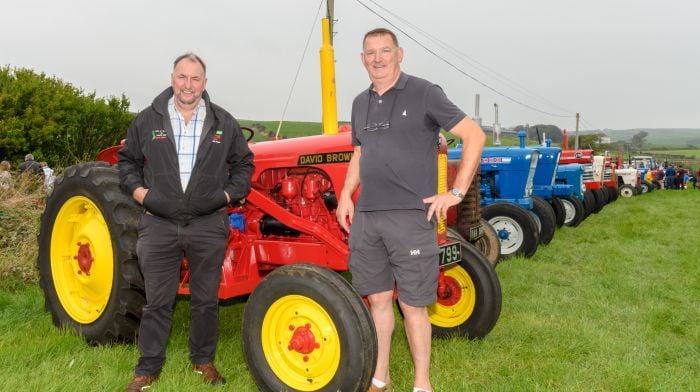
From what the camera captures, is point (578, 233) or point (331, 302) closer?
point (331, 302)

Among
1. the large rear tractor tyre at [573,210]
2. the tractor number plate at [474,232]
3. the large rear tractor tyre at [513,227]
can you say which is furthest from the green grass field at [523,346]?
the large rear tractor tyre at [573,210]

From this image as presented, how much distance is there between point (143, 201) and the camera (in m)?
2.75

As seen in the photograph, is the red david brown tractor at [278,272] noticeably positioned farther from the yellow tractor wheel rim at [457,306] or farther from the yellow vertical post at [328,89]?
the yellow vertical post at [328,89]

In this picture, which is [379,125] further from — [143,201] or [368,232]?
[143,201]

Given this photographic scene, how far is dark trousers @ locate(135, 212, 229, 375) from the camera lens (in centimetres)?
279

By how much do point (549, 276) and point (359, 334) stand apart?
12.8ft

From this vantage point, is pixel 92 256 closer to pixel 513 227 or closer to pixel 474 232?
pixel 474 232

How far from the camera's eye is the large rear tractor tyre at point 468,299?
371 centimetres

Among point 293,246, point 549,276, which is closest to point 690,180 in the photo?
point 549,276

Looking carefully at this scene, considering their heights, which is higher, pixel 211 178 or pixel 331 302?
pixel 211 178

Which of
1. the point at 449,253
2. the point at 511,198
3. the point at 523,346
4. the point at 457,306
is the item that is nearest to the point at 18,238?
the point at 457,306

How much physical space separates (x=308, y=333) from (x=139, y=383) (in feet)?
2.89

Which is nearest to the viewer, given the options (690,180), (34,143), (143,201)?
(143,201)

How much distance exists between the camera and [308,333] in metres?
2.72
